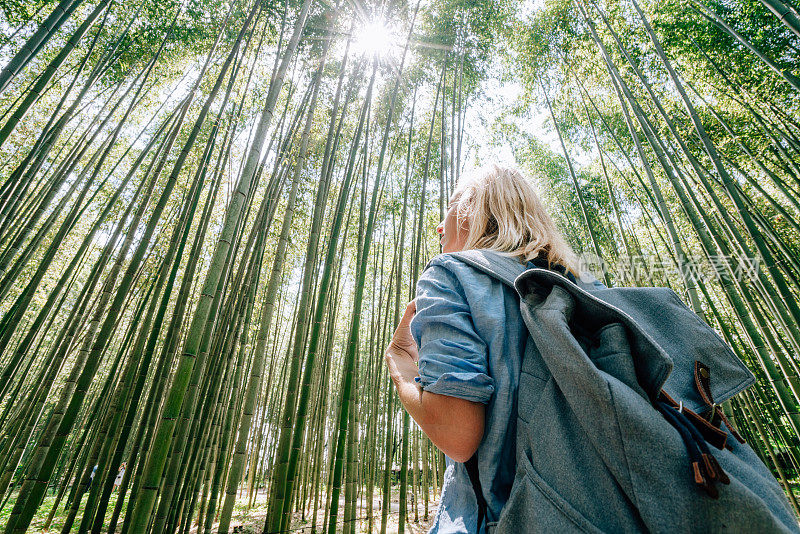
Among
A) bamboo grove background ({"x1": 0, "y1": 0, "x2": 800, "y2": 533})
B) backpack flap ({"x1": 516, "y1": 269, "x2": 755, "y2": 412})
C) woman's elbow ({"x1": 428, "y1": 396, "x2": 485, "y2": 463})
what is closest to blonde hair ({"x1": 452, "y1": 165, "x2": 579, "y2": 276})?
backpack flap ({"x1": 516, "y1": 269, "x2": 755, "y2": 412})

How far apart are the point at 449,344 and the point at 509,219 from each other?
0.37 metres

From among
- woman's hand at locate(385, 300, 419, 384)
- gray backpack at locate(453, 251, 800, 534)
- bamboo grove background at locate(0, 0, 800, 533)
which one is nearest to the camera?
gray backpack at locate(453, 251, 800, 534)

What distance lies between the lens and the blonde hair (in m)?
0.74

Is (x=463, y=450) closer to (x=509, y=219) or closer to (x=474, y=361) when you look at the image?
(x=474, y=361)

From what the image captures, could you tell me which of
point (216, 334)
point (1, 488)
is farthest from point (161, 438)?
point (1, 488)

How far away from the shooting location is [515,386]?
0.55 m

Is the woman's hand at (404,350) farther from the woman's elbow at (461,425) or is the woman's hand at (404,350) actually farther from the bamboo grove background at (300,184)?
the bamboo grove background at (300,184)

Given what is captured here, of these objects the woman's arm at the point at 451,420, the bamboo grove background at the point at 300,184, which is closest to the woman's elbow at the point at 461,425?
the woman's arm at the point at 451,420

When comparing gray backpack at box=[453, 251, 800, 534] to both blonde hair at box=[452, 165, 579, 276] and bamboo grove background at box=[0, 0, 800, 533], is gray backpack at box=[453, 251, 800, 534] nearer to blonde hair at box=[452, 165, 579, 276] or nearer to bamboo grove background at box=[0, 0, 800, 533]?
blonde hair at box=[452, 165, 579, 276]

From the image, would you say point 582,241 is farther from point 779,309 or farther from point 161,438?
point 161,438

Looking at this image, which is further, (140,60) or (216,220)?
(216,220)

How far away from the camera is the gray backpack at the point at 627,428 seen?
379 millimetres

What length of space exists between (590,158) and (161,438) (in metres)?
7.00

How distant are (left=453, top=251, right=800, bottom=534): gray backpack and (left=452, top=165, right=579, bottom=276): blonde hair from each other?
0.55ft
